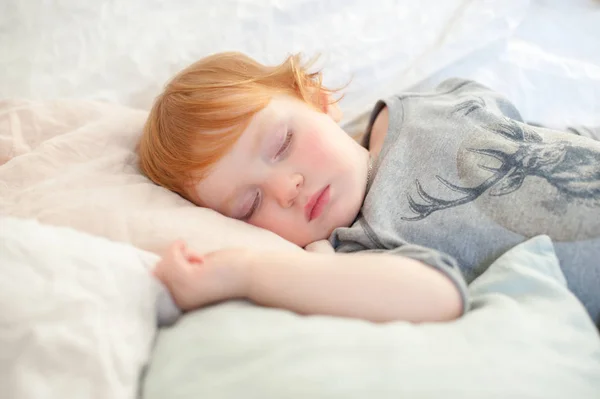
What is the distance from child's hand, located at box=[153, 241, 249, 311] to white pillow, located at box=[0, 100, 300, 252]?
84 millimetres

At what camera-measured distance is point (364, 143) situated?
1.19m

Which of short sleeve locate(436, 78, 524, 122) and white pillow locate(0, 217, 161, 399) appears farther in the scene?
short sleeve locate(436, 78, 524, 122)

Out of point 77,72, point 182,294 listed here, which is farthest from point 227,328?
point 77,72

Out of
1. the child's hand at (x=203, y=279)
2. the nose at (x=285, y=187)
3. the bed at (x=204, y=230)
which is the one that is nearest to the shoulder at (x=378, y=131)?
the bed at (x=204, y=230)

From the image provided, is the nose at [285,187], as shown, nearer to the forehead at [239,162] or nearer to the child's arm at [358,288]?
the forehead at [239,162]

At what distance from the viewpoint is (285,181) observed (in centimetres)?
92

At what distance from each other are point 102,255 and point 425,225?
0.48 meters

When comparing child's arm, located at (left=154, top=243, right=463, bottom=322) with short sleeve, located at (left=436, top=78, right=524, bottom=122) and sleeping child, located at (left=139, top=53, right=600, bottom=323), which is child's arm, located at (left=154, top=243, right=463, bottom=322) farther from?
short sleeve, located at (left=436, top=78, right=524, bottom=122)

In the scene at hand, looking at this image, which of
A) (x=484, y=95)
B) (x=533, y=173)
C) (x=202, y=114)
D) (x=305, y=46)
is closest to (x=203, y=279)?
(x=202, y=114)

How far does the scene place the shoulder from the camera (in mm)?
1105

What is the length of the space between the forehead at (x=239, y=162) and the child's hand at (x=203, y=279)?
0.25m

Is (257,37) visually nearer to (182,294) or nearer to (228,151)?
(228,151)

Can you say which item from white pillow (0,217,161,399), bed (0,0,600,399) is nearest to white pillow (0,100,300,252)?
A: bed (0,0,600,399)

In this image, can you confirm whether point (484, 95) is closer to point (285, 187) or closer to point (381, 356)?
point (285, 187)
